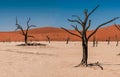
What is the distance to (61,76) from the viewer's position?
46.9 feet

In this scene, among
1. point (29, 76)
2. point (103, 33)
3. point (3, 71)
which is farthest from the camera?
point (103, 33)

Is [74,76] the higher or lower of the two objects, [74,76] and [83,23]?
the lower

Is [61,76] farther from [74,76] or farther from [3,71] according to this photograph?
[3,71]

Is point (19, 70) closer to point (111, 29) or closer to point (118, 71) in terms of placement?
point (118, 71)

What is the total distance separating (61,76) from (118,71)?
3410 mm

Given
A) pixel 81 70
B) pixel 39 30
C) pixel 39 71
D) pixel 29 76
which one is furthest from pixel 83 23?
pixel 39 30

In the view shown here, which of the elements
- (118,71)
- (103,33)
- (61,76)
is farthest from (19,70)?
(103,33)

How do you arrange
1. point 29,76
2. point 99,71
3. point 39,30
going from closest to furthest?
point 29,76 < point 99,71 < point 39,30

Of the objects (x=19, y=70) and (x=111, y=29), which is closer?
(x=19, y=70)

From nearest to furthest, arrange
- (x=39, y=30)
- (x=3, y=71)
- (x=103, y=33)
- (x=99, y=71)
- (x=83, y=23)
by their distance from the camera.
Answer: (x=3, y=71) < (x=99, y=71) < (x=83, y=23) < (x=103, y=33) < (x=39, y=30)

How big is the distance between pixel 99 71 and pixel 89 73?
0.89 m

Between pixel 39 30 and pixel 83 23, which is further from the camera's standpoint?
pixel 39 30

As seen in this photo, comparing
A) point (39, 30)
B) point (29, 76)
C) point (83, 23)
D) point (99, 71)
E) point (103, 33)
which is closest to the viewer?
point (29, 76)

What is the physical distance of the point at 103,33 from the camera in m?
136
